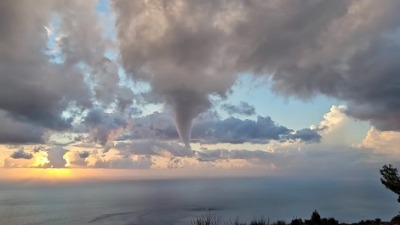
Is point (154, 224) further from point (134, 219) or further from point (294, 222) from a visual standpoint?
point (294, 222)

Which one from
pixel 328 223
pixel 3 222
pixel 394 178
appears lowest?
pixel 3 222

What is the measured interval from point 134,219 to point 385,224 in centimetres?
16734

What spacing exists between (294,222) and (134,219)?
543 ft

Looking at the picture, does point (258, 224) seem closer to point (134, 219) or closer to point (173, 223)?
point (173, 223)

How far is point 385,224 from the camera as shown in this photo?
2473 centimetres

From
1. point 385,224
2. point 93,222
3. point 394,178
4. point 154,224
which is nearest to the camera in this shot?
point 385,224

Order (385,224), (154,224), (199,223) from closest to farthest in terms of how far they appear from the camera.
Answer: (199,223) < (385,224) < (154,224)

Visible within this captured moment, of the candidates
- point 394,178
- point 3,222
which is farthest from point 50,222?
point 394,178

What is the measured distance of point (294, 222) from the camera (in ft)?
82.0

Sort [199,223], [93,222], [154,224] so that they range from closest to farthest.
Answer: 1. [199,223]
2. [154,224]
3. [93,222]

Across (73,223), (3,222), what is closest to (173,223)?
(73,223)

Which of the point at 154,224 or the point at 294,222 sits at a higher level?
the point at 294,222

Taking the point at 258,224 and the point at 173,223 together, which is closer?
the point at 258,224

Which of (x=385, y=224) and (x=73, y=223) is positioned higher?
(x=385, y=224)
